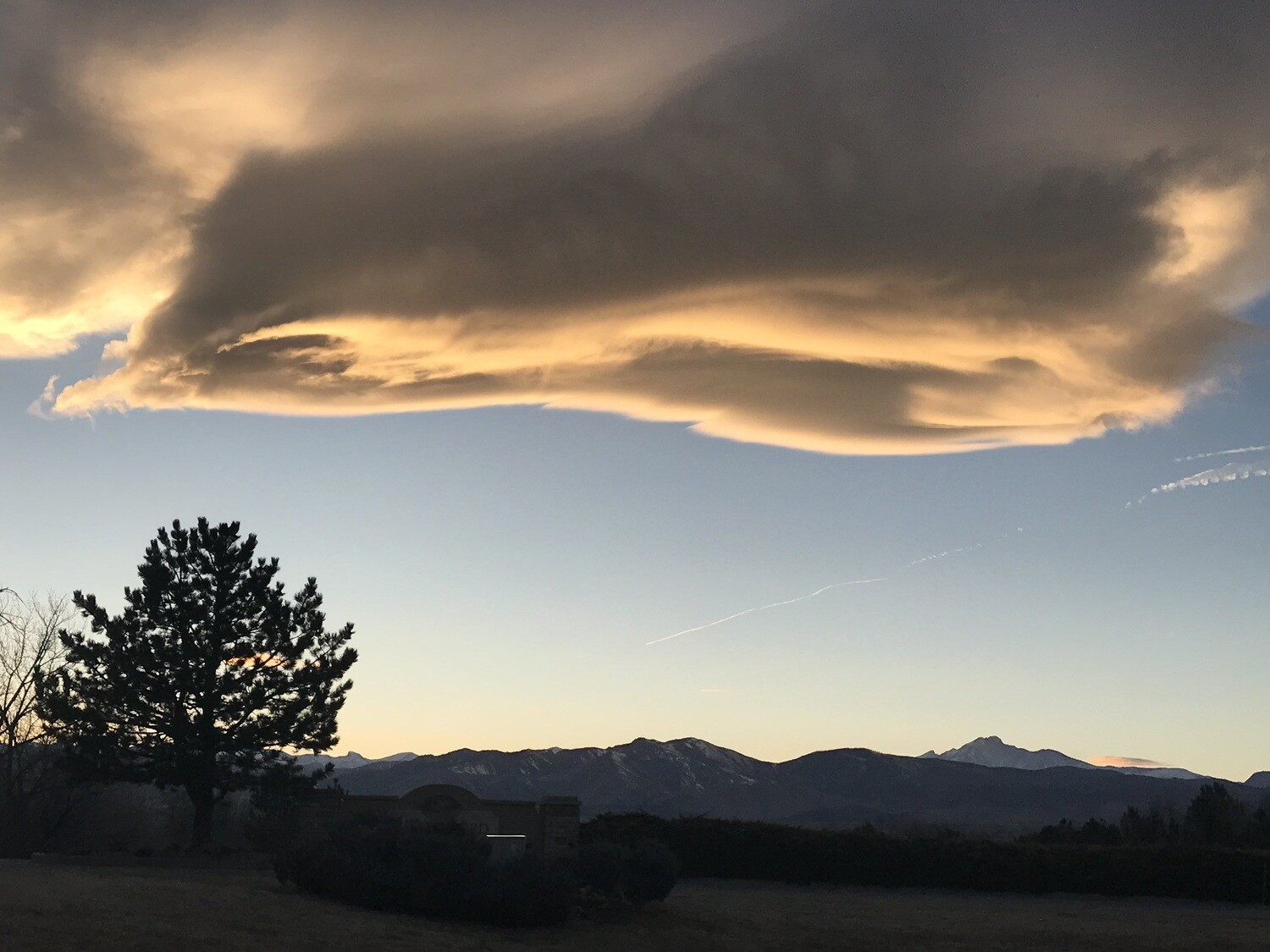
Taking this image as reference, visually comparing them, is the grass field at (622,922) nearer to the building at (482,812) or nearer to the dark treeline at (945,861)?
the dark treeline at (945,861)

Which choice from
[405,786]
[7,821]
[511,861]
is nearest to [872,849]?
[511,861]

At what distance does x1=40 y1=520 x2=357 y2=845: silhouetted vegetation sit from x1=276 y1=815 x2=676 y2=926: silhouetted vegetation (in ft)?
47.3

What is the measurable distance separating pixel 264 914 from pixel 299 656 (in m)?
20.2

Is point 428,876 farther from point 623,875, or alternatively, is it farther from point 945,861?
point 945,861

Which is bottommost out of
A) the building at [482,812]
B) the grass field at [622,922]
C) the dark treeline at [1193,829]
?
the grass field at [622,922]

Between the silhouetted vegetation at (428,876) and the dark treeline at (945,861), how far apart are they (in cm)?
1062

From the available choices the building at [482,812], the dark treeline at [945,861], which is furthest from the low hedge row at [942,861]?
the building at [482,812]

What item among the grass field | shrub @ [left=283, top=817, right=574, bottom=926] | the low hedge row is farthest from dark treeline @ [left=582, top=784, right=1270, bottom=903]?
shrub @ [left=283, top=817, right=574, bottom=926]

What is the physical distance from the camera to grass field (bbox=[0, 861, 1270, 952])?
2036cm

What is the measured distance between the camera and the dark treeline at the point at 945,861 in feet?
118

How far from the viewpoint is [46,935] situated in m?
18.9

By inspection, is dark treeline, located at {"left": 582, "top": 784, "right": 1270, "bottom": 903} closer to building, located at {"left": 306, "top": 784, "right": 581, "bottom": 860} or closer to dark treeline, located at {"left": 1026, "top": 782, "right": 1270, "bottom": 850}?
building, located at {"left": 306, "top": 784, "right": 581, "bottom": 860}

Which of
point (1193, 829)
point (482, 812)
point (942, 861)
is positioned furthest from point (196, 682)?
point (1193, 829)

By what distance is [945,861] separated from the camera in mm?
38000
